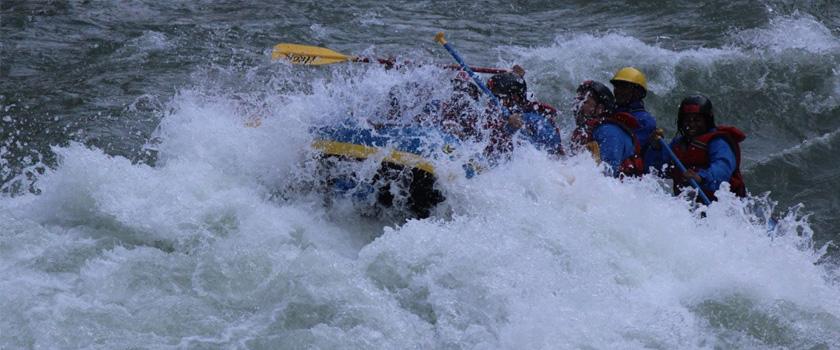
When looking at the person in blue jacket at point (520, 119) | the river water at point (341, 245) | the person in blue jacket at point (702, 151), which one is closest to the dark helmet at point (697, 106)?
the person in blue jacket at point (702, 151)

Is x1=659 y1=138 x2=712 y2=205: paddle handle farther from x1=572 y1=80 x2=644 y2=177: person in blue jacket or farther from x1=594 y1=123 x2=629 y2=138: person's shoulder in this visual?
x1=594 y1=123 x2=629 y2=138: person's shoulder

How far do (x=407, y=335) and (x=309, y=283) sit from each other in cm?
63

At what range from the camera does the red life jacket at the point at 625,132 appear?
7.05m

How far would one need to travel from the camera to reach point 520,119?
6805 millimetres

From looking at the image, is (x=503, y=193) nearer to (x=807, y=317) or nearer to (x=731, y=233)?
(x=731, y=233)

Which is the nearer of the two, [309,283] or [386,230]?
[309,283]

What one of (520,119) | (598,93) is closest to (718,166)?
(598,93)

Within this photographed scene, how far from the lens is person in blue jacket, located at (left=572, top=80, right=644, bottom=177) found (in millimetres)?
6926

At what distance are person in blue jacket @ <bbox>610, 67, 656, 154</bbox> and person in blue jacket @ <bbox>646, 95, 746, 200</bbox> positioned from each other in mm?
98

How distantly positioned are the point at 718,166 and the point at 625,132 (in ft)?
2.11

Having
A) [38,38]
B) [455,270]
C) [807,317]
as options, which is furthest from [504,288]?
[38,38]

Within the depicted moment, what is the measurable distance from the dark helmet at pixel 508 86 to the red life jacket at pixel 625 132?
1.53 ft

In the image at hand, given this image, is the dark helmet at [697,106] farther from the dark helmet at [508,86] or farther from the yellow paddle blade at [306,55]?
the yellow paddle blade at [306,55]

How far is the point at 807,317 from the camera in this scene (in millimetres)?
6000
